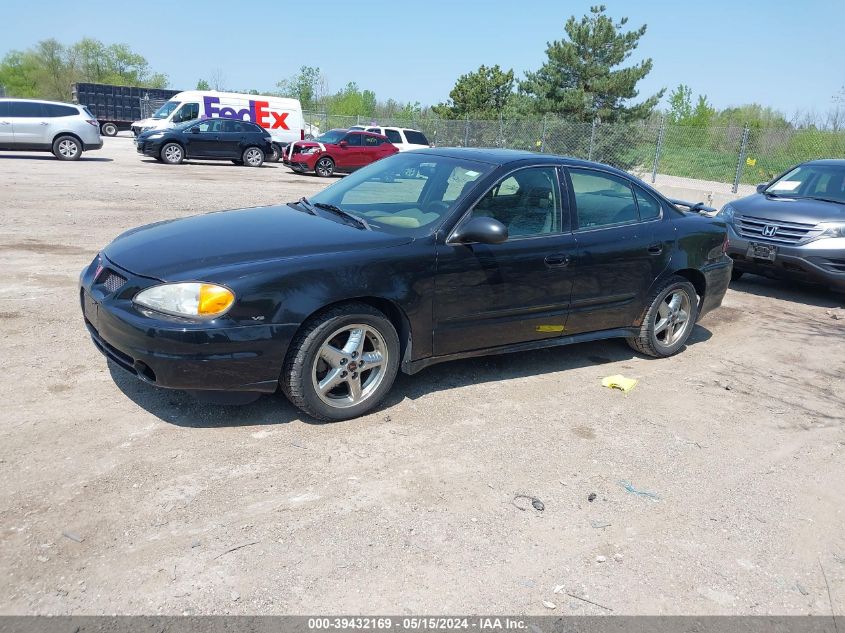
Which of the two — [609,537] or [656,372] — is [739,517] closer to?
[609,537]

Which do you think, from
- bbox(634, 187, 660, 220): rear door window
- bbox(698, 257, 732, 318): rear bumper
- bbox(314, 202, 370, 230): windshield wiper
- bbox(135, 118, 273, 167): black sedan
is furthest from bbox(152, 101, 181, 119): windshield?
bbox(698, 257, 732, 318): rear bumper

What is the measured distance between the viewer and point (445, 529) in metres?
3.21

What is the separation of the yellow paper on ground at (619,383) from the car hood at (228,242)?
202 centimetres

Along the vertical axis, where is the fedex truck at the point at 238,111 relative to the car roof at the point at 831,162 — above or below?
above

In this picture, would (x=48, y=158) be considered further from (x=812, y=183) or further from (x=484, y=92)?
(x=484, y=92)

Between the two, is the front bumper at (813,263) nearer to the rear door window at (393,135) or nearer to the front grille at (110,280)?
the front grille at (110,280)

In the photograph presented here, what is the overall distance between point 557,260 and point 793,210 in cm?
489

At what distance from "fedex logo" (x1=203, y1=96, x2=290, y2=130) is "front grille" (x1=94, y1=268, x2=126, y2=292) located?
84.4 feet

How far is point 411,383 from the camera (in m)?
4.91

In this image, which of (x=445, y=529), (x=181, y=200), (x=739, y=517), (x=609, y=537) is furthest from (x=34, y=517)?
(x=181, y=200)

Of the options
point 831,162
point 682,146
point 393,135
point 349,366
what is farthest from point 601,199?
point 393,135

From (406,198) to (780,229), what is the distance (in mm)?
5390

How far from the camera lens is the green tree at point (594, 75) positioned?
29.4 metres

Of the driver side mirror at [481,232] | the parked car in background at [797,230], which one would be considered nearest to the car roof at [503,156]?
the driver side mirror at [481,232]
